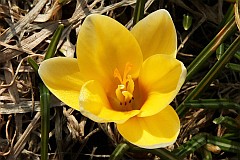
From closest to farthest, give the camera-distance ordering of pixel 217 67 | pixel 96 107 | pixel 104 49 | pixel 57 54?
pixel 96 107
pixel 104 49
pixel 217 67
pixel 57 54

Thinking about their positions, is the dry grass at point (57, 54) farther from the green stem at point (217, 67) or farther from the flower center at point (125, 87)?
the flower center at point (125, 87)

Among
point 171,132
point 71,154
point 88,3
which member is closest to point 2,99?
point 71,154

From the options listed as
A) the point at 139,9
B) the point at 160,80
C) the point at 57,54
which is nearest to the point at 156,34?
the point at 160,80

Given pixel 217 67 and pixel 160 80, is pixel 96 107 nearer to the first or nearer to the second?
pixel 160 80

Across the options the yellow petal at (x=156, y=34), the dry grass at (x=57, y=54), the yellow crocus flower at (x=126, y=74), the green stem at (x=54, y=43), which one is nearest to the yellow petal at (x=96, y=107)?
the yellow crocus flower at (x=126, y=74)

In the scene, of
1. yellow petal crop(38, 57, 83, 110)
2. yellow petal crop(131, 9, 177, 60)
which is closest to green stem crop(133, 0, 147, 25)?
yellow petal crop(131, 9, 177, 60)

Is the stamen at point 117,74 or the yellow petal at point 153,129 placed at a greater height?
the stamen at point 117,74
